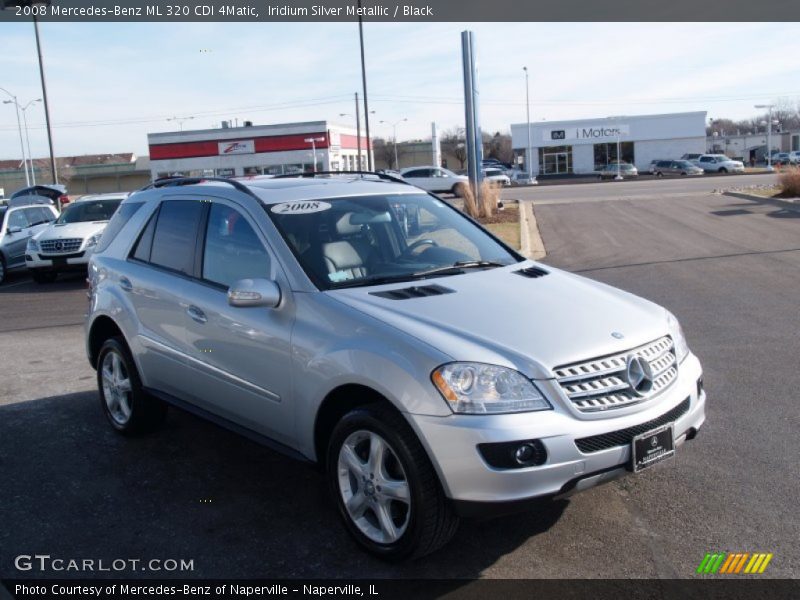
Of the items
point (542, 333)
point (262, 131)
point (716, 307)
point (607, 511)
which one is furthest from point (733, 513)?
point (262, 131)

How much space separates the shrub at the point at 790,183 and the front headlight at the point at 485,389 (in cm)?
2455

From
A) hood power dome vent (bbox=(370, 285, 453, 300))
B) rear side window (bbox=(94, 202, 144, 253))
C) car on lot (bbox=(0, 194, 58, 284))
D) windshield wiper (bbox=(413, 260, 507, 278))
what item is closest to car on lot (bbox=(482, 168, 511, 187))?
car on lot (bbox=(0, 194, 58, 284))

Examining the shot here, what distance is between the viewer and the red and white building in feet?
208

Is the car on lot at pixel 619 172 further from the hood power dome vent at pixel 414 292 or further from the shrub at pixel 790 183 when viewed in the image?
the hood power dome vent at pixel 414 292

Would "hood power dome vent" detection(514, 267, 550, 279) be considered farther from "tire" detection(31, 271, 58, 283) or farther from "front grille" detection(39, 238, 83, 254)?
"tire" detection(31, 271, 58, 283)

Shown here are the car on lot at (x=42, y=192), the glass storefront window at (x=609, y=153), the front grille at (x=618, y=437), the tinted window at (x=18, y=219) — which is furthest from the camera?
the glass storefront window at (x=609, y=153)

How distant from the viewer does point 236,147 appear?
6438 cm

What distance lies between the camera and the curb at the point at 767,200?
21.9m

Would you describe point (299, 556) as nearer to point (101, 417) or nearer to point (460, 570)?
point (460, 570)

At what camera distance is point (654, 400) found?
12.6ft

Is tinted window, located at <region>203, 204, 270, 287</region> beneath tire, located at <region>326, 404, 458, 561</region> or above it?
above

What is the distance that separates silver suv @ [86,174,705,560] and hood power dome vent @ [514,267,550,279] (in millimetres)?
28

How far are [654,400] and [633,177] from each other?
56680 millimetres

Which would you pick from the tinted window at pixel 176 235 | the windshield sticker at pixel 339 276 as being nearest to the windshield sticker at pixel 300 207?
the windshield sticker at pixel 339 276
